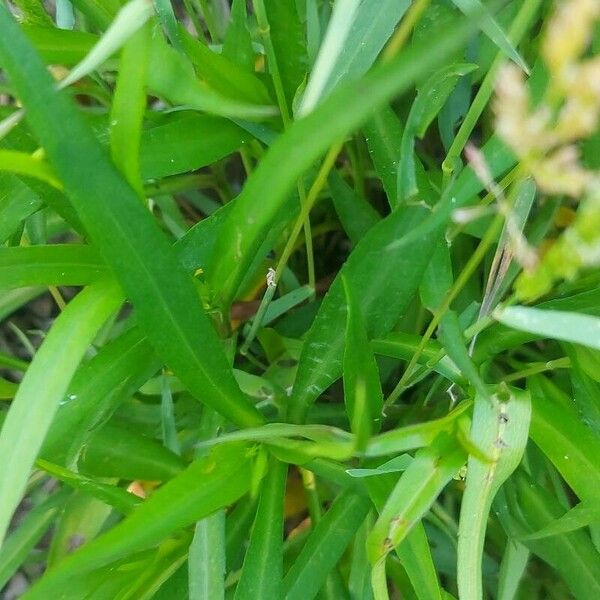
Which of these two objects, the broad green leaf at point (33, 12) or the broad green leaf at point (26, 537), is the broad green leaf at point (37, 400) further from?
the broad green leaf at point (26, 537)

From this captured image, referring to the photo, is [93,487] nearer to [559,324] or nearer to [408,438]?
[408,438]

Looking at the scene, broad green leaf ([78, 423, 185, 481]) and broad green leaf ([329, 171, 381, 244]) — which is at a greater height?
broad green leaf ([329, 171, 381, 244])

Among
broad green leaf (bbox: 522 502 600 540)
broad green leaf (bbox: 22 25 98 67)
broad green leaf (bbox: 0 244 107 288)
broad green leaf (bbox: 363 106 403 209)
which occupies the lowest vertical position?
broad green leaf (bbox: 522 502 600 540)

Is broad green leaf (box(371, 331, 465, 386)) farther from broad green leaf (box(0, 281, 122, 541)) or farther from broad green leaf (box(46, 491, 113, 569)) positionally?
broad green leaf (box(46, 491, 113, 569))

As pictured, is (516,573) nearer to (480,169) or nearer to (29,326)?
(480,169)

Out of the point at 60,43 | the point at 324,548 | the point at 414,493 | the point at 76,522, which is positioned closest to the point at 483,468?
the point at 414,493

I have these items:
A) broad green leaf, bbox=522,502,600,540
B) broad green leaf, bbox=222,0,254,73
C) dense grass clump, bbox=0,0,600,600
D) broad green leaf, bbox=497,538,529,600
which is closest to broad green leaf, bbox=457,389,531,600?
dense grass clump, bbox=0,0,600,600

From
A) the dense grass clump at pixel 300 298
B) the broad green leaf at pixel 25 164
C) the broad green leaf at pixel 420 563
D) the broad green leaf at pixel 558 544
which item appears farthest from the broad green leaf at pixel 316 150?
the broad green leaf at pixel 558 544

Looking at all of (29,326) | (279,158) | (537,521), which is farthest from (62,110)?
(29,326)
